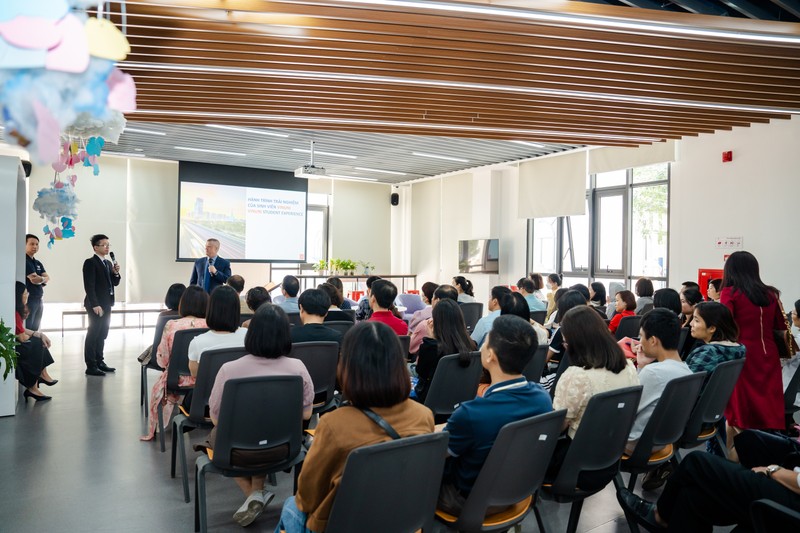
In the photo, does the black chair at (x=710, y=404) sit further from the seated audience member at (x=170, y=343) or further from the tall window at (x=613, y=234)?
the tall window at (x=613, y=234)

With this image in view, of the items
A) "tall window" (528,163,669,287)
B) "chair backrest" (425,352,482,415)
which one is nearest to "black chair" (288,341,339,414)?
"chair backrest" (425,352,482,415)

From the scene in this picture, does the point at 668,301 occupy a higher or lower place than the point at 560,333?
higher

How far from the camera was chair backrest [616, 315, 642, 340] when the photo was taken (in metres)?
4.84

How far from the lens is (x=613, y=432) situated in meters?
2.39

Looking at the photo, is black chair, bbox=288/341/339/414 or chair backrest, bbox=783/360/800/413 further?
chair backrest, bbox=783/360/800/413

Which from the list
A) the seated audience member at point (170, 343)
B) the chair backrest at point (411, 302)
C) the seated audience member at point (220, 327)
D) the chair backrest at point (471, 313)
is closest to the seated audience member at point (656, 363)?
the seated audience member at point (220, 327)

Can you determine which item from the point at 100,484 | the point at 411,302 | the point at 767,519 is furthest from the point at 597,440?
the point at 411,302

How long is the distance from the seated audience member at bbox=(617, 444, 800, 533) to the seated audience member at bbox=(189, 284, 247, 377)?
234 cm

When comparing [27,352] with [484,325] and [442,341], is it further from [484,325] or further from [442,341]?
[484,325]

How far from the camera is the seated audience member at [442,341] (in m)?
3.48

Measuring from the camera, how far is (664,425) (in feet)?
8.85

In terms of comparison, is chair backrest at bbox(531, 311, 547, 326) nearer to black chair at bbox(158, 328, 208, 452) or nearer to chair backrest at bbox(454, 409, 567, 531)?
black chair at bbox(158, 328, 208, 452)

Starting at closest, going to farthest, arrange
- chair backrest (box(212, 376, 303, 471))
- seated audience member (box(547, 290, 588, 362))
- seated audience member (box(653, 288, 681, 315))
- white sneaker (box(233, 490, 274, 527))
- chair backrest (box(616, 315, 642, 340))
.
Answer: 1. chair backrest (box(212, 376, 303, 471))
2. white sneaker (box(233, 490, 274, 527))
3. seated audience member (box(547, 290, 588, 362))
4. seated audience member (box(653, 288, 681, 315))
5. chair backrest (box(616, 315, 642, 340))

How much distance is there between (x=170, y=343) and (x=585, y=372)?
2.79 metres
